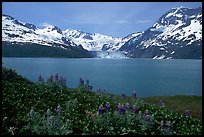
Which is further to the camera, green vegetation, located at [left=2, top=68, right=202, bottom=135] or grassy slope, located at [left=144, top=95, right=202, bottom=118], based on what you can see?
grassy slope, located at [left=144, top=95, right=202, bottom=118]

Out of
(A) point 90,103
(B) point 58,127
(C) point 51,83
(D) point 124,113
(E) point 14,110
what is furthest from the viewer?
(C) point 51,83

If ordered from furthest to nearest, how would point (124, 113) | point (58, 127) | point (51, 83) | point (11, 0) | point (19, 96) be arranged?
point (51, 83) < point (19, 96) < point (124, 113) < point (58, 127) < point (11, 0)

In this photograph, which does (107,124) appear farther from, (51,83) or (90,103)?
(51,83)

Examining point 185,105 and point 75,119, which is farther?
point 185,105

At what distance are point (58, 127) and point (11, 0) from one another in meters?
5.48

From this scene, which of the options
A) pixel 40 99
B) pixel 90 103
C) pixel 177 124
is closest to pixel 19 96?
pixel 40 99

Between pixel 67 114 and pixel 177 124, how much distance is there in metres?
5.61

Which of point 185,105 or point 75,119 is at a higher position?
point 75,119

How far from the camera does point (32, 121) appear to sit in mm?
13664

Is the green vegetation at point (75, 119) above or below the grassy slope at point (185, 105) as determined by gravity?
above

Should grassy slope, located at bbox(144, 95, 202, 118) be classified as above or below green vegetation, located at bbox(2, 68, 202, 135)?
below

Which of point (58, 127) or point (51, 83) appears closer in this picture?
point (58, 127)

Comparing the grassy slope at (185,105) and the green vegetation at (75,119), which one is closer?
the green vegetation at (75,119)

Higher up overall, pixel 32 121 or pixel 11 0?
pixel 11 0
